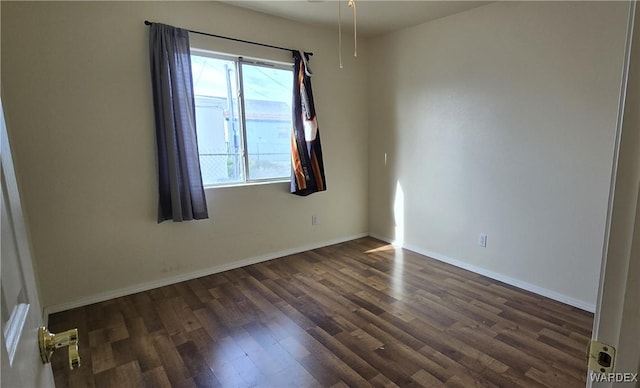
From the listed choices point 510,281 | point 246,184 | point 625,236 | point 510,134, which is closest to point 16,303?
point 625,236

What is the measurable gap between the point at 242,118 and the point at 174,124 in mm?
696

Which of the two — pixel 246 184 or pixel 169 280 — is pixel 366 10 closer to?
pixel 246 184

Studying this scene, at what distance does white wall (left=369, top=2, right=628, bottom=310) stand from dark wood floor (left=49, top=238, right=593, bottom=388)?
1.28 feet

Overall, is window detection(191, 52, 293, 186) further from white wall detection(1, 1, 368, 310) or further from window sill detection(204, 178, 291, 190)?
white wall detection(1, 1, 368, 310)

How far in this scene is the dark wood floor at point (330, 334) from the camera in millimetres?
1805

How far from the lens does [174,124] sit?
2.70 meters

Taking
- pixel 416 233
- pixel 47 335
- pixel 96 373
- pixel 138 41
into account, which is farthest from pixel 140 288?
pixel 416 233

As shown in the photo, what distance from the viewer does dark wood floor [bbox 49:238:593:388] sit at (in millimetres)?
1805

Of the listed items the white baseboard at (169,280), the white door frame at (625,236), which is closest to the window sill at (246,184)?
the white baseboard at (169,280)

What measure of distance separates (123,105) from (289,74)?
1.64m

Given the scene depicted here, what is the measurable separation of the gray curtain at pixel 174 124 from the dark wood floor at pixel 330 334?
2.64ft

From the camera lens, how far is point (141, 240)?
2797 mm

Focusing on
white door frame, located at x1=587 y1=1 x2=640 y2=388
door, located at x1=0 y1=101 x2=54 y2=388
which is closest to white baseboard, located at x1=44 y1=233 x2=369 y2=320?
door, located at x1=0 y1=101 x2=54 y2=388

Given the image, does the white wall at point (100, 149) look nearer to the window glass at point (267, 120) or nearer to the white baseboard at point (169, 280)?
the white baseboard at point (169, 280)
